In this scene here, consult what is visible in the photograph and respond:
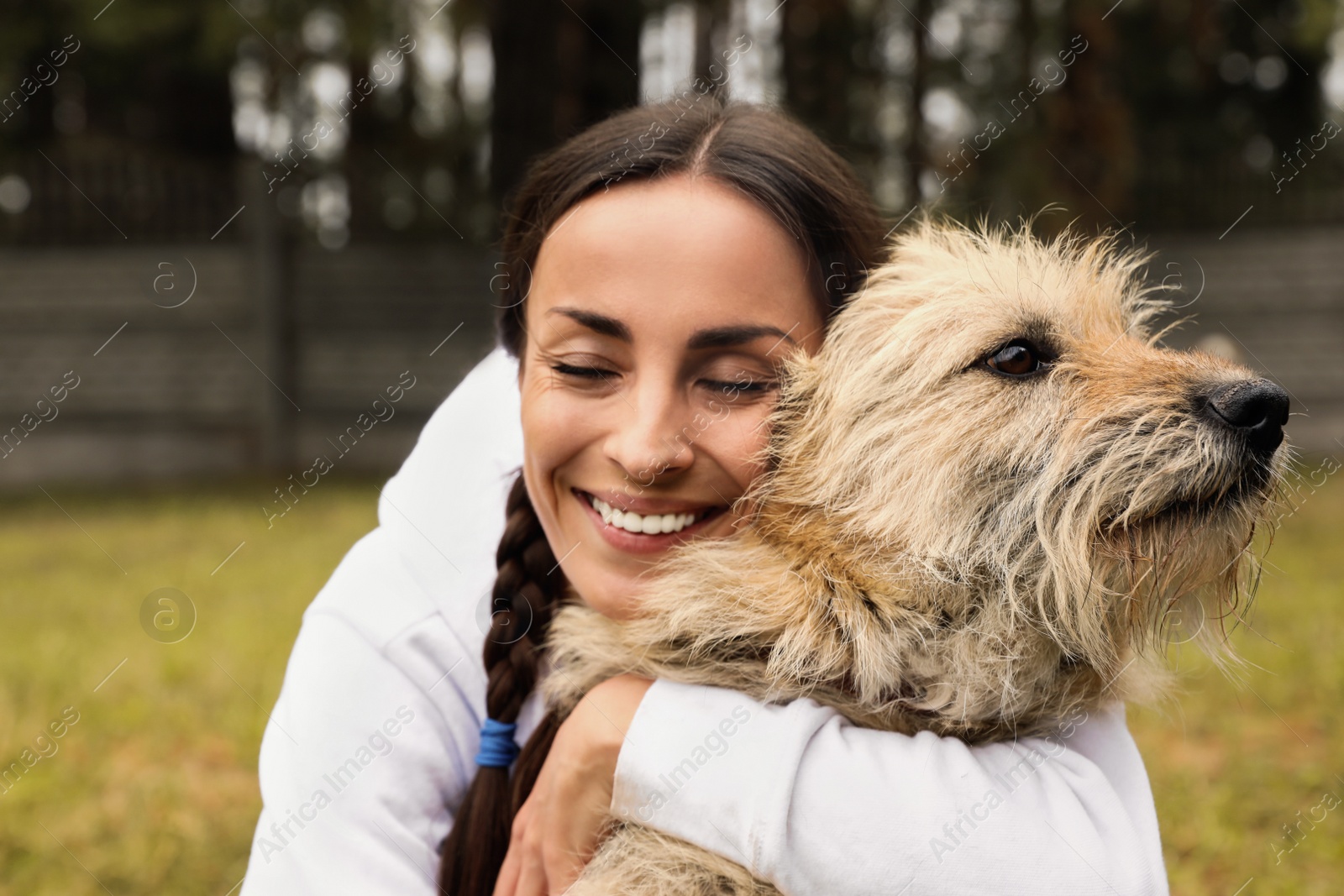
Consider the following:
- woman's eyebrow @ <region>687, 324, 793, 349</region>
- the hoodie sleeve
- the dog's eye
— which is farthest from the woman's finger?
the dog's eye

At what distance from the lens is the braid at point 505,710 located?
2195mm

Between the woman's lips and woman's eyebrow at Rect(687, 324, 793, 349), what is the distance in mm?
330

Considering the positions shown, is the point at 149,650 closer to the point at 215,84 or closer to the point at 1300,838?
the point at 1300,838

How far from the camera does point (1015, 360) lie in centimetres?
192

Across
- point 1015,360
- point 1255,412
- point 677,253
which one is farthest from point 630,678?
point 1255,412

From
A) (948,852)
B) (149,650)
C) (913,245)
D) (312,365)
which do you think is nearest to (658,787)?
(948,852)

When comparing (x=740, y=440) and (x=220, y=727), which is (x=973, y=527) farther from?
(x=220, y=727)

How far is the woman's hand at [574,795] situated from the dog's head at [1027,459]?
0.46m

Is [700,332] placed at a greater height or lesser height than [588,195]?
lesser

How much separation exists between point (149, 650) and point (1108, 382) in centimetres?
539

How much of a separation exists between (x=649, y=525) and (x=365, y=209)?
10815 mm

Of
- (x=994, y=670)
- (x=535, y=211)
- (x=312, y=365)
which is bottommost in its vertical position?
(x=994, y=670)

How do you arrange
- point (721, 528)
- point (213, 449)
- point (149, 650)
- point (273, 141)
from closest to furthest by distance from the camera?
1. point (721, 528)
2. point (149, 650)
3. point (213, 449)
4. point (273, 141)

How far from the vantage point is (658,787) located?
1.87 metres
